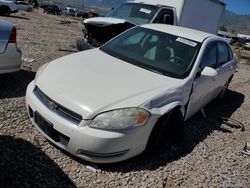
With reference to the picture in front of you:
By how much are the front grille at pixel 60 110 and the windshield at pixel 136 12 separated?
5.51 metres

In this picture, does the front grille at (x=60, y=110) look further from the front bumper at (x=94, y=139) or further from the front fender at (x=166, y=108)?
the front fender at (x=166, y=108)

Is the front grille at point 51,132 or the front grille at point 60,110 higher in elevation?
the front grille at point 60,110

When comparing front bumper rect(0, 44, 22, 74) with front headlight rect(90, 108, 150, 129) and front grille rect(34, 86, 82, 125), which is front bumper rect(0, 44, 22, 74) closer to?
front grille rect(34, 86, 82, 125)

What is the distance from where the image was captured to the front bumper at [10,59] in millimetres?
4676

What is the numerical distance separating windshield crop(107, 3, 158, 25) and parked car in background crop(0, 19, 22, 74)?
14.1ft

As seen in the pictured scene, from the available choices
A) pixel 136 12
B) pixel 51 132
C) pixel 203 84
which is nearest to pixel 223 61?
pixel 203 84

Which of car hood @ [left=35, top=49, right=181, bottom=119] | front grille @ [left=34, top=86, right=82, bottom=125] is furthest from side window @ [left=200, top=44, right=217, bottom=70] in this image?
front grille @ [left=34, top=86, right=82, bottom=125]

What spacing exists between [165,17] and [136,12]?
91 centimetres

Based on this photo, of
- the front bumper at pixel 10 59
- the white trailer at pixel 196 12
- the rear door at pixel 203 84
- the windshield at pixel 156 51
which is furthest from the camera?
the white trailer at pixel 196 12

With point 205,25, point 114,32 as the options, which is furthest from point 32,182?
point 205,25

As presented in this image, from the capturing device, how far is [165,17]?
8.93m

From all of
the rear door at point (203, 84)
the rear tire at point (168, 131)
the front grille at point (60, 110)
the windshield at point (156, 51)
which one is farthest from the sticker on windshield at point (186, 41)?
the front grille at point (60, 110)

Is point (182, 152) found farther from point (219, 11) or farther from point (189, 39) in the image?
point (219, 11)

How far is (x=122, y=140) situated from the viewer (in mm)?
3100
